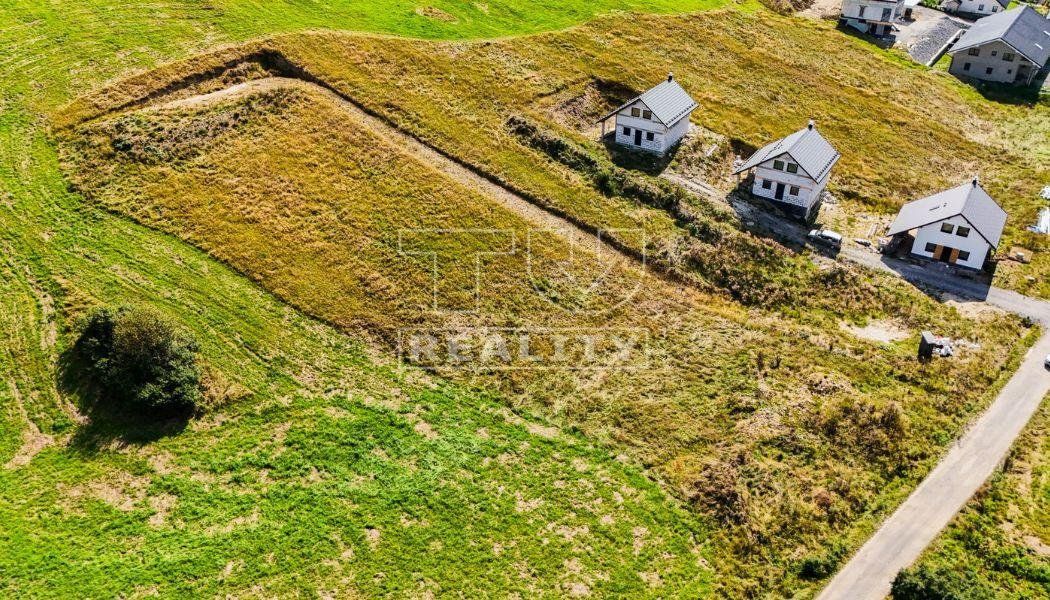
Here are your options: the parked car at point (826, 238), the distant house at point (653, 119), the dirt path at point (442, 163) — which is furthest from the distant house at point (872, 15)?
the dirt path at point (442, 163)

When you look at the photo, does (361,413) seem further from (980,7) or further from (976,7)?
(980,7)

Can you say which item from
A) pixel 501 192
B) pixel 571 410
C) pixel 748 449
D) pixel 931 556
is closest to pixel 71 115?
pixel 501 192

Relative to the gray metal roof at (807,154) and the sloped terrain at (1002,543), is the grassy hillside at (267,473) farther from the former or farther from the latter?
the gray metal roof at (807,154)

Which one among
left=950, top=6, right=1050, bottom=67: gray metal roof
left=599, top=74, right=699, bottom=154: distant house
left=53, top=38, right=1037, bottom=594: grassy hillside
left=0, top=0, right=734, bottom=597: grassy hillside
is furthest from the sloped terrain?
left=950, top=6, right=1050, bottom=67: gray metal roof

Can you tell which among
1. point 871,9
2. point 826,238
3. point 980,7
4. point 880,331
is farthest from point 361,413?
point 980,7

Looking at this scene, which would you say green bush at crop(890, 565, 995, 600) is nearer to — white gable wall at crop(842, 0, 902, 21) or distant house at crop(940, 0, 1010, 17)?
white gable wall at crop(842, 0, 902, 21)

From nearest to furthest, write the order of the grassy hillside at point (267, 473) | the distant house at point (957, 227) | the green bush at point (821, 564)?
the green bush at point (821, 564) → the grassy hillside at point (267, 473) → the distant house at point (957, 227)
